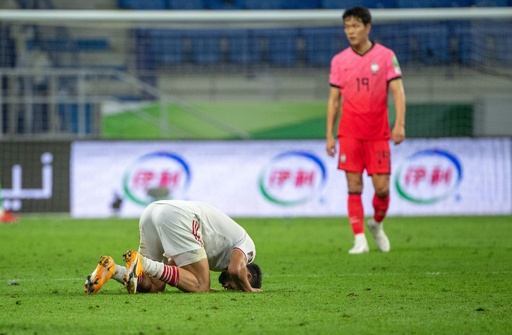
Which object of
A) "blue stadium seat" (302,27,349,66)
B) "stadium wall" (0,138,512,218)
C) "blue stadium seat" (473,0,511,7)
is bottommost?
"stadium wall" (0,138,512,218)

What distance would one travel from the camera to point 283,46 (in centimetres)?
1970

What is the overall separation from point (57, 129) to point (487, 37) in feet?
25.9

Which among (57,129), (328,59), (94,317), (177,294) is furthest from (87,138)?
(94,317)

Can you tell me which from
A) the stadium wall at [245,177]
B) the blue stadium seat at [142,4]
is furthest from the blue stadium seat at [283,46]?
the stadium wall at [245,177]

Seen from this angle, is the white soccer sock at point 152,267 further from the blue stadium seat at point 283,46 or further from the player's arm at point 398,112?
the blue stadium seat at point 283,46

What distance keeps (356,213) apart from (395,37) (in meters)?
10.0

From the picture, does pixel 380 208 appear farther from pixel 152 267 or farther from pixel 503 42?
pixel 503 42

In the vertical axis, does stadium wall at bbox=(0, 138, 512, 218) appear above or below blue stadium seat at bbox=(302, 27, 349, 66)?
below

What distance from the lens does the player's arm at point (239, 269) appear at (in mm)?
6461

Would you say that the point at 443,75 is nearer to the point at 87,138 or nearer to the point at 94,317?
the point at 87,138

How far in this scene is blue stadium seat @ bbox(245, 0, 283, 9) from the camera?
68.0ft

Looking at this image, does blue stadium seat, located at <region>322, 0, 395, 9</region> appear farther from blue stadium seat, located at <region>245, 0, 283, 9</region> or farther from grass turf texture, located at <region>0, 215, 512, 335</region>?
grass turf texture, located at <region>0, 215, 512, 335</region>

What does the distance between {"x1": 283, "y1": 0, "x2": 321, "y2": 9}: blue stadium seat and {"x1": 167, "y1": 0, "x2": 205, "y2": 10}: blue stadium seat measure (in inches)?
66.3

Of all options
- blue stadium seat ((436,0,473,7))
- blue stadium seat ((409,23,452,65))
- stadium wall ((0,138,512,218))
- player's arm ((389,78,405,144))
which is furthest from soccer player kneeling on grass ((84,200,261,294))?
blue stadium seat ((436,0,473,7))
